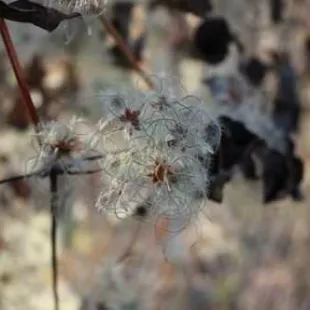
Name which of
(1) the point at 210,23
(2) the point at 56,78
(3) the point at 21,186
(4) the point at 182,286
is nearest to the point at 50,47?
(2) the point at 56,78

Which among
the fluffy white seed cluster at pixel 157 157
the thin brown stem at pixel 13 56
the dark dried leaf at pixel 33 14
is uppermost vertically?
the dark dried leaf at pixel 33 14

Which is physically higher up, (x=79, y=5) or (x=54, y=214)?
(x=79, y=5)

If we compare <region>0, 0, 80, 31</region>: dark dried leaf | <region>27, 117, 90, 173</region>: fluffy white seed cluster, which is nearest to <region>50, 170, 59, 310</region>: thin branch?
<region>27, 117, 90, 173</region>: fluffy white seed cluster

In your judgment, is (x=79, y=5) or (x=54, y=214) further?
(x=54, y=214)

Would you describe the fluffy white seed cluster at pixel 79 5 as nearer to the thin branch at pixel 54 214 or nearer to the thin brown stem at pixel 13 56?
the thin brown stem at pixel 13 56

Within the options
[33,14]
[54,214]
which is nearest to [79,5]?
[33,14]

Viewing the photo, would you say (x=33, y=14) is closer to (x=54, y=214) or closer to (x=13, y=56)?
(x=13, y=56)

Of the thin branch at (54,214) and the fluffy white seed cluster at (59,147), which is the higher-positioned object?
the fluffy white seed cluster at (59,147)

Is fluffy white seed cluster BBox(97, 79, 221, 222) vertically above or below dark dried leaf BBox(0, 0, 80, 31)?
below

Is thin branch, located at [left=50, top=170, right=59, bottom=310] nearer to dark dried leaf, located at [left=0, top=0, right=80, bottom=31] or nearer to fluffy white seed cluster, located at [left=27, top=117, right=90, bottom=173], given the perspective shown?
fluffy white seed cluster, located at [left=27, top=117, right=90, bottom=173]

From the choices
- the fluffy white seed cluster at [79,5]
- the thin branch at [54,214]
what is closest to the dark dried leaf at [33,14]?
the fluffy white seed cluster at [79,5]
